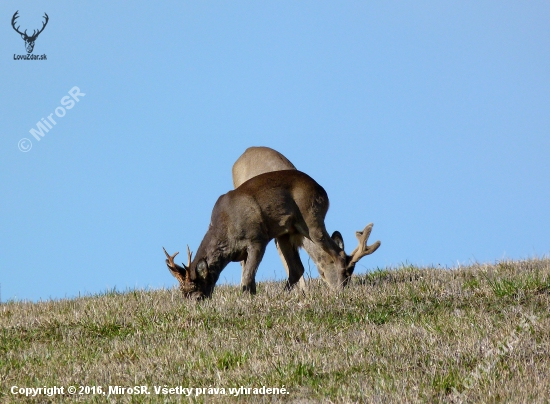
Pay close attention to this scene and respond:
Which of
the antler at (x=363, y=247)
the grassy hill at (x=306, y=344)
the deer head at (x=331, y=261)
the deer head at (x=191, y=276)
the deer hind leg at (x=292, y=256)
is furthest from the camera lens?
the antler at (x=363, y=247)

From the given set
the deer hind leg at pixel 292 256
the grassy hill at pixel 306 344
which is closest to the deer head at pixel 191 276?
the grassy hill at pixel 306 344

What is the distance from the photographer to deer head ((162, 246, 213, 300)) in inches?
458

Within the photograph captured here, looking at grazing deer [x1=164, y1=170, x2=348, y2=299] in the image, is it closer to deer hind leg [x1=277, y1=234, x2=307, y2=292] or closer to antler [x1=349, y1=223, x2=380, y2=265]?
deer hind leg [x1=277, y1=234, x2=307, y2=292]

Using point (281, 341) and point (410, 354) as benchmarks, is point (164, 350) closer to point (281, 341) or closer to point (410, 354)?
point (281, 341)

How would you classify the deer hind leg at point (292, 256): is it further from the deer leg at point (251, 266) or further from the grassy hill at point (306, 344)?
the deer leg at point (251, 266)

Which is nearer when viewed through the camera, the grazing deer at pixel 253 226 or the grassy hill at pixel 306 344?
the grassy hill at pixel 306 344

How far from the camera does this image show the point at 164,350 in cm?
820

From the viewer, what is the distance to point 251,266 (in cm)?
1173

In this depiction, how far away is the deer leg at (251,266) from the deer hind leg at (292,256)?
3.23 feet

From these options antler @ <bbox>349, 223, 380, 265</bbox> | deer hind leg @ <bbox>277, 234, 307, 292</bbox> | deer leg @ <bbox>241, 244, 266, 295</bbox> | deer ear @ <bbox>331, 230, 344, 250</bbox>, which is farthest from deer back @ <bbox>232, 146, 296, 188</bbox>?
deer leg @ <bbox>241, 244, 266, 295</bbox>

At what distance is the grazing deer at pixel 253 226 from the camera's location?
1172 cm

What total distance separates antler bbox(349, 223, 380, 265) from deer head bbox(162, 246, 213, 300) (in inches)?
100

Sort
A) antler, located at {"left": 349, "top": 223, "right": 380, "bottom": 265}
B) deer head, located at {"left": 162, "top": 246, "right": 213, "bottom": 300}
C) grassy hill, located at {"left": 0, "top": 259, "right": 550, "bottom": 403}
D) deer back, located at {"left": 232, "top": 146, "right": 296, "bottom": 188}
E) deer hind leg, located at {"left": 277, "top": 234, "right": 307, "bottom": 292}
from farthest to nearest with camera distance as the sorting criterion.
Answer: deer back, located at {"left": 232, "top": 146, "right": 296, "bottom": 188}, antler, located at {"left": 349, "top": 223, "right": 380, "bottom": 265}, deer hind leg, located at {"left": 277, "top": 234, "right": 307, "bottom": 292}, deer head, located at {"left": 162, "top": 246, "right": 213, "bottom": 300}, grassy hill, located at {"left": 0, "top": 259, "right": 550, "bottom": 403}

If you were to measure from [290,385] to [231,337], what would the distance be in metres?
Result: 1.86
